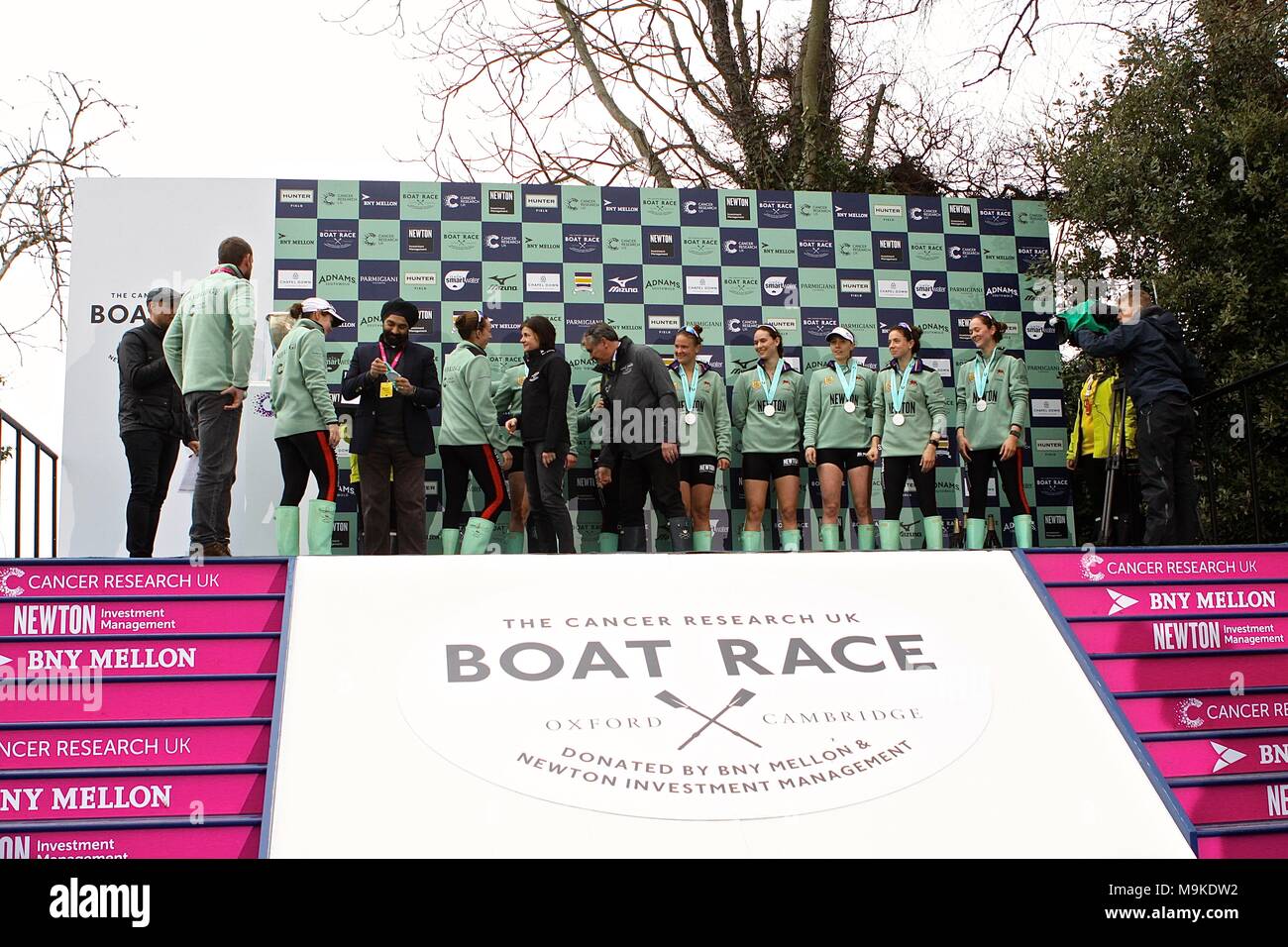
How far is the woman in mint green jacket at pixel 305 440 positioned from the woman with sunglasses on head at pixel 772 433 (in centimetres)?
308

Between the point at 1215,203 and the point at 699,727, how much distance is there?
7445 millimetres

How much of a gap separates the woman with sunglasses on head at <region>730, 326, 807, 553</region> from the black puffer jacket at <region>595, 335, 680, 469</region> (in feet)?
3.34

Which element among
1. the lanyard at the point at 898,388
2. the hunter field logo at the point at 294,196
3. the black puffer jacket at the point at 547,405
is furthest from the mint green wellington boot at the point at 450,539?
the hunter field logo at the point at 294,196

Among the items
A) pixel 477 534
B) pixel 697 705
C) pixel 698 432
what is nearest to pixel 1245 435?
pixel 698 432

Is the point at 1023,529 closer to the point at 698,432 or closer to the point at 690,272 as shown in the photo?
the point at 698,432

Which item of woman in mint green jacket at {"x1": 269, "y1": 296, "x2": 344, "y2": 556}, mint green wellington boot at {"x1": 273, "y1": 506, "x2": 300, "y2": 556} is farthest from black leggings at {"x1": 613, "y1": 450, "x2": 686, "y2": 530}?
mint green wellington boot at {"x1": 273, "y1": 506, "x2": 300, "y2": 556}

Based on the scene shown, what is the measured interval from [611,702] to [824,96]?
10.8 metres

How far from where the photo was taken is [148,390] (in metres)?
7.12

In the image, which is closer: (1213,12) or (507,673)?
Answer: (507,673)

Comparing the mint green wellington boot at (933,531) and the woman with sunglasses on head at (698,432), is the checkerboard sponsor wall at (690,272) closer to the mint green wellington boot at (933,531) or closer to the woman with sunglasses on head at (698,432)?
the woman with sunglasses on head at (698,432)

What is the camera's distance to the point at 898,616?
17.3ft
